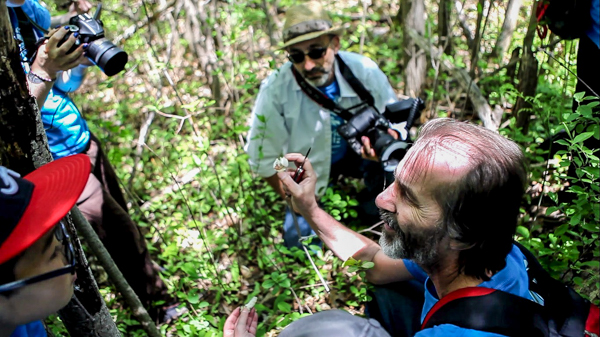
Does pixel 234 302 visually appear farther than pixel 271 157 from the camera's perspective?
No

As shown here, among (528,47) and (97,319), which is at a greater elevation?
(528,47)

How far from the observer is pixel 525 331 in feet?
5.01

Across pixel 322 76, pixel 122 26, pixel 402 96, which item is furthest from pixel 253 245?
pixel 122 26

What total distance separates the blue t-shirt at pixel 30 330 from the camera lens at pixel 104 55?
120 cm

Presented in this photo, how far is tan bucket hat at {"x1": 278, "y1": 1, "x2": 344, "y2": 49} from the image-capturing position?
3.35 m

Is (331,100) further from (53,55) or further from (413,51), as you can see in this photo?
(53,55)

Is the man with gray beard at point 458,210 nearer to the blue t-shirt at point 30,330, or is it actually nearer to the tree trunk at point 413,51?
the blue t-shirt at point 30,330

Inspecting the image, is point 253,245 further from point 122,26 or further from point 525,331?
point 122,26

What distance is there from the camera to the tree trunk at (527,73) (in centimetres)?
326

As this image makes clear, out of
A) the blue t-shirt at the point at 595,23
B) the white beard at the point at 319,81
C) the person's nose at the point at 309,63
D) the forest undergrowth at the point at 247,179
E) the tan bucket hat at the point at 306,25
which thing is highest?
the blue t-shirt at the point at 595,23

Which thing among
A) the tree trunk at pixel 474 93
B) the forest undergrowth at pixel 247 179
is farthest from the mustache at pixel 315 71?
the tree trunk at pixel 474 93

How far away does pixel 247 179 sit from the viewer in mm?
4035

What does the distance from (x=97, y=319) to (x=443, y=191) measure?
140cm

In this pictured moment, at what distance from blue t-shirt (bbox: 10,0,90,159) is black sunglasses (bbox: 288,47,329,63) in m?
1.45
